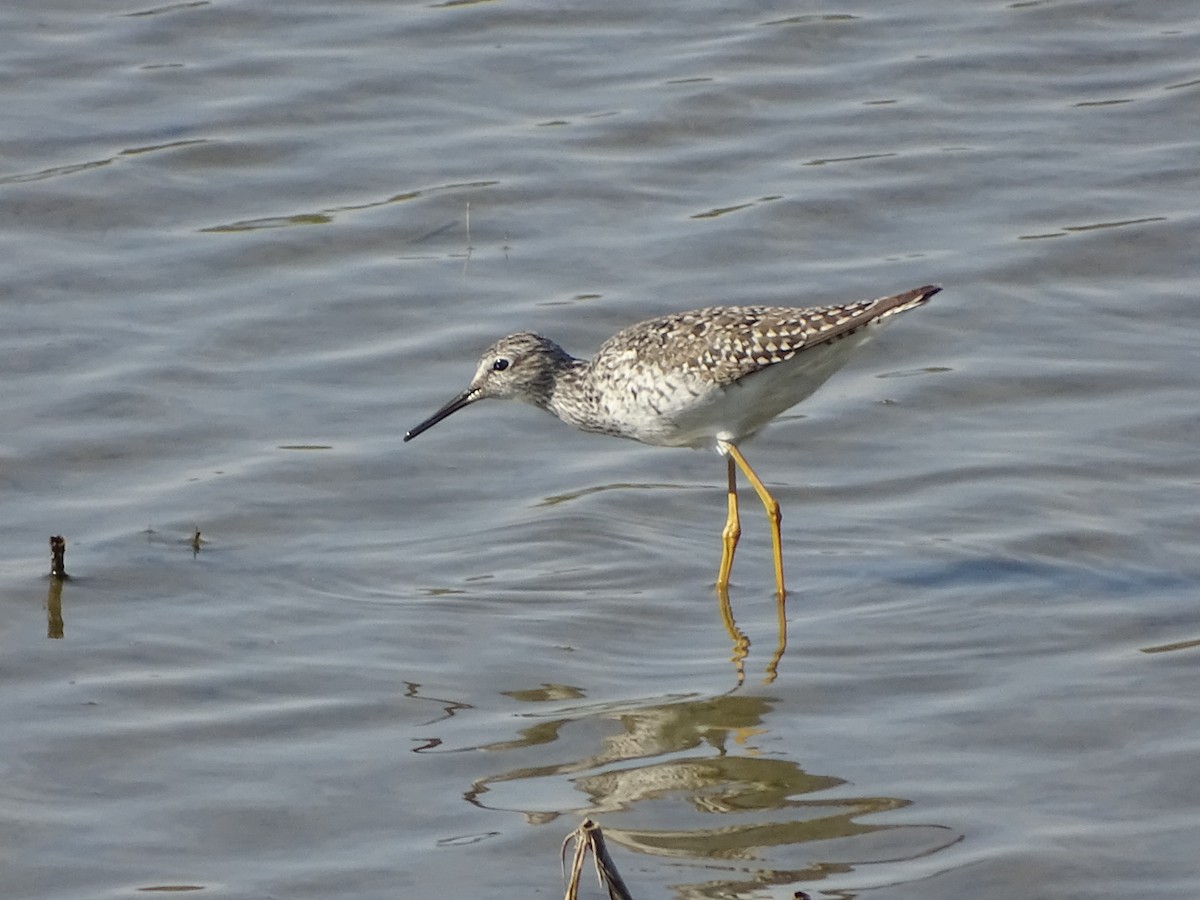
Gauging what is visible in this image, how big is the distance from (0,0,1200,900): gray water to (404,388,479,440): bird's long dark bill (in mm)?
242

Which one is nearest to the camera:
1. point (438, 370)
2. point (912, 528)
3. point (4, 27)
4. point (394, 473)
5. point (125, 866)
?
point (125, 866)

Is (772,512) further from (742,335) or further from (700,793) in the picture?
(700,793)

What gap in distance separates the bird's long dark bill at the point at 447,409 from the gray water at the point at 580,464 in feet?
0.79

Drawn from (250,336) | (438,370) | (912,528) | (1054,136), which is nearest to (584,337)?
(438,370)

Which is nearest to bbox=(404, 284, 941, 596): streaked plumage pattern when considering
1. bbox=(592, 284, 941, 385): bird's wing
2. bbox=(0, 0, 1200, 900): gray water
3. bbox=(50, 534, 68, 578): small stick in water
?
bbox=(592, 284, 941, 385): bird's wing

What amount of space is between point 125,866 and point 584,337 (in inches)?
205

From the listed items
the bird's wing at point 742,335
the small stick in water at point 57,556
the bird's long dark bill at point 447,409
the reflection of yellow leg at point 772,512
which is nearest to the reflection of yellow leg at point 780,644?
the reflection of yellow leg at point 772,512

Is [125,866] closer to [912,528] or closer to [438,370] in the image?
Answer: [912,528]

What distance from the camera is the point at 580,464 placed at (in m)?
9.80

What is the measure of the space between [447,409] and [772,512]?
165 centimetres

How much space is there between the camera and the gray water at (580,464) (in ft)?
21.2

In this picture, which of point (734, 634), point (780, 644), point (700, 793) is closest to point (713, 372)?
point (734, 634)

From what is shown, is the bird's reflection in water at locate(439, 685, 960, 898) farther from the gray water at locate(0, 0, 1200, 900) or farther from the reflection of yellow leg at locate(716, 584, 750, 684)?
the reflection of yellow leg at locate(716, 584, 750, 684)

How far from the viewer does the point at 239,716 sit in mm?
7137
